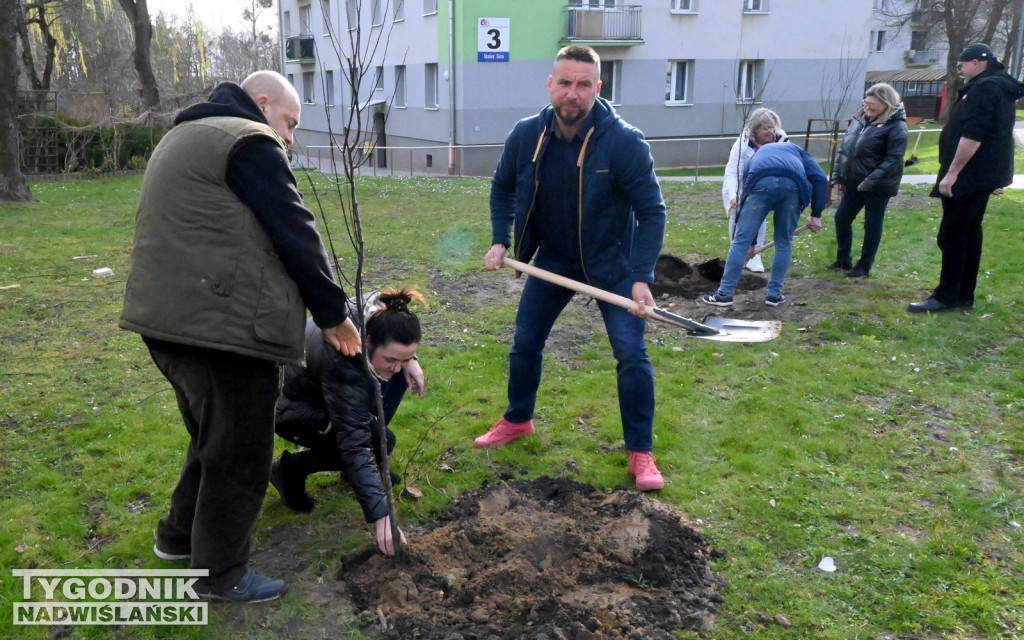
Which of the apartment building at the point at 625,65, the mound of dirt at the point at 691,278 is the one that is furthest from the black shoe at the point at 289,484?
the apartment building at the point at 625,65

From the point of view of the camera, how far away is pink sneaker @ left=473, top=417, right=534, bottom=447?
445 centimetres

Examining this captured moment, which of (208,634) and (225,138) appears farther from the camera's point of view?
(208,634)

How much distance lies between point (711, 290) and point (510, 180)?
4237mm

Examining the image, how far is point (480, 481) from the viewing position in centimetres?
406

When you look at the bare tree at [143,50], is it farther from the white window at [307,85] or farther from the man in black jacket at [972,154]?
the man in black jacket at [972,154]

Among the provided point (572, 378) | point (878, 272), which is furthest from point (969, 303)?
point (572, 378)

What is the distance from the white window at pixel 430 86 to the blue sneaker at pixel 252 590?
23.3m

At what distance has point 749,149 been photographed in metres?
8.00

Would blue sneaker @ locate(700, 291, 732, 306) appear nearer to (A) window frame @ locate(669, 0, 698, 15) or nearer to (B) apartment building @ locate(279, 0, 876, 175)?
(B) apartment building @ locate(279, 0, 876, 175)

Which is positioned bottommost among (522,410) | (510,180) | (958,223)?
(522,410)

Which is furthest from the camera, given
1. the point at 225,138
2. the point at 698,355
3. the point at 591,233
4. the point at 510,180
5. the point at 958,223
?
the point at 958,223

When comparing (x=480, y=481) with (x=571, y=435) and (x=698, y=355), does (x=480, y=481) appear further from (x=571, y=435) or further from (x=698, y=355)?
(x=698, y=355)

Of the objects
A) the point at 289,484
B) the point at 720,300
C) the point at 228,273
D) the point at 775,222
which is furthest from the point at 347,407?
the point at 775,222

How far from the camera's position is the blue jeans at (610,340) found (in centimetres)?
399
